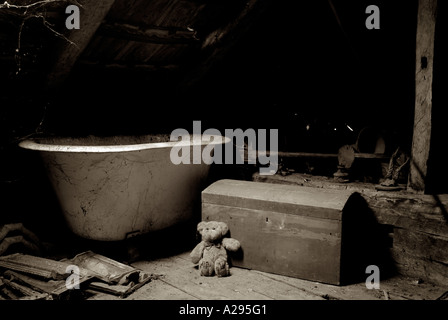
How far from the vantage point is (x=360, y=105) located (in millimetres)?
3352

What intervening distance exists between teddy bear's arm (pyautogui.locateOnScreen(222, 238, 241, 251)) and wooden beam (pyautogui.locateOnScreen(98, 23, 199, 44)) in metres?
1.71

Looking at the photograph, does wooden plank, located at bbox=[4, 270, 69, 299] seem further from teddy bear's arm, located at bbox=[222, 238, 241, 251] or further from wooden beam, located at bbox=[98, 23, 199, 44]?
wooden beam, located at bbox=[98, 23, 199, 44]

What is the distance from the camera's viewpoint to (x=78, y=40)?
269 centimetres

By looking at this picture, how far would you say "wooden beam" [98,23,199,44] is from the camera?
2984 mm

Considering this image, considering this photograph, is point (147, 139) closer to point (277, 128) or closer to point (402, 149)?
→ point (277, 128)

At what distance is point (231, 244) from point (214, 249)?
0.11 metres

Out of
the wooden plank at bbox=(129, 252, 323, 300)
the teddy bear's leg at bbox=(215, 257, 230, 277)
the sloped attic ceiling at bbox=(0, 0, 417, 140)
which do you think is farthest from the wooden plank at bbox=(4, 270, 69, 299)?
the sloped attic ceiling at bbox=(0, 0, 417, 140)

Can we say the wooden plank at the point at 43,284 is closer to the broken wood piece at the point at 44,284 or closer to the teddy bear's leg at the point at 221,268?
the broken wood piece at the point at 44,284

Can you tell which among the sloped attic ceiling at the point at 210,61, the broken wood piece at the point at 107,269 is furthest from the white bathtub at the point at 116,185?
the sloped attic ceiling at the point at 210,61

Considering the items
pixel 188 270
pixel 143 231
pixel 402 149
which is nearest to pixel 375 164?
pixel 402 149

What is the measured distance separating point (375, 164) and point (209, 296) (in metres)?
1.61

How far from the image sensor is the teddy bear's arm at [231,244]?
2.63 metres

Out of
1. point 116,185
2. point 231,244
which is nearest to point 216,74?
point 116,185

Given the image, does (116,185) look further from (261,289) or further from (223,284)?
(261,289)
